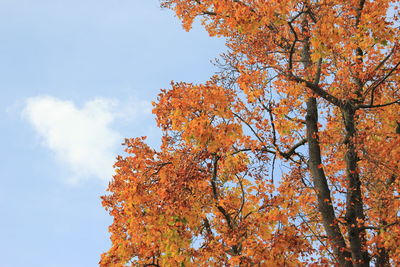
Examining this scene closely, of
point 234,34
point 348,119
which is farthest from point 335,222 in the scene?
point 234,34

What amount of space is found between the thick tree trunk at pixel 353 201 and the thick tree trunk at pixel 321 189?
1.05 feet

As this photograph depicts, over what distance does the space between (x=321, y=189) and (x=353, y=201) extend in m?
0.96

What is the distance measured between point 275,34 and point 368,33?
10.3ft

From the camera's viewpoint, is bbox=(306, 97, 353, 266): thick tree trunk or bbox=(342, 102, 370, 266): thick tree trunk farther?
bbox=(306, 97, 353, 266): thick tree trunk

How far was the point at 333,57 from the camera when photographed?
41.6 ft

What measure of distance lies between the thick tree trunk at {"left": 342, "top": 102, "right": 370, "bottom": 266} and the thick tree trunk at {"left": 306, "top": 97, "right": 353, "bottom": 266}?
32 centimetres

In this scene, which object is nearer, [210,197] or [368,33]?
[368,33]

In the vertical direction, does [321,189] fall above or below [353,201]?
above

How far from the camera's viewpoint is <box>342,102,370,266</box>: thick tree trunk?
1114 centimetres

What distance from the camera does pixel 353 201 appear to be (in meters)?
11.5

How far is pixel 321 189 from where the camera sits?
1199cm

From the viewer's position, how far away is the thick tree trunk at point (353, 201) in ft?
36.6

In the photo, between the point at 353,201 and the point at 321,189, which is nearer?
the point at 353,201

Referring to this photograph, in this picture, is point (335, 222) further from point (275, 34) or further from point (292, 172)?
point (275, 34)
